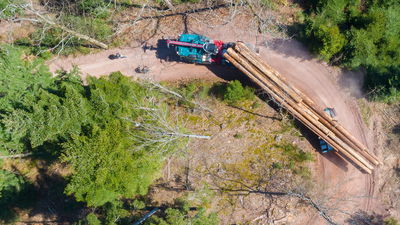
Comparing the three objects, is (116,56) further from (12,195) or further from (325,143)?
(325,143)

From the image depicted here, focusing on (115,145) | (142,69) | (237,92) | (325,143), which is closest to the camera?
(115,145)

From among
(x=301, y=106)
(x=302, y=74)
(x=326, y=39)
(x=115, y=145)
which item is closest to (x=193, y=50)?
(x=302, y=74)

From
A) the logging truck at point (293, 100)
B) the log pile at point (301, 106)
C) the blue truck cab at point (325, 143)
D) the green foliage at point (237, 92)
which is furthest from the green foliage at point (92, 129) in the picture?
the blue truck cab at point (325, 143)

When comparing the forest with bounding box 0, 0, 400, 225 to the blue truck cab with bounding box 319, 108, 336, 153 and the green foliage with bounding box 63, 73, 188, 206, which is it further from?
the blue truck cab with bounding box 319, 108, 336, 153

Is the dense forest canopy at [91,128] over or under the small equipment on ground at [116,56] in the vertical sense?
under

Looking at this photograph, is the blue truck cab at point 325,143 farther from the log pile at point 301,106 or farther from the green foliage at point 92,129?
the green foliage at point 92,129

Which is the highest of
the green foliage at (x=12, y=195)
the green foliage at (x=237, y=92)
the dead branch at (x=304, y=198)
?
the green foliage at (x=237, y=92)

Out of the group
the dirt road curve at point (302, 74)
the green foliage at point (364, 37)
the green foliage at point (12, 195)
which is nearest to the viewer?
the green foliage at point (364, 37)
